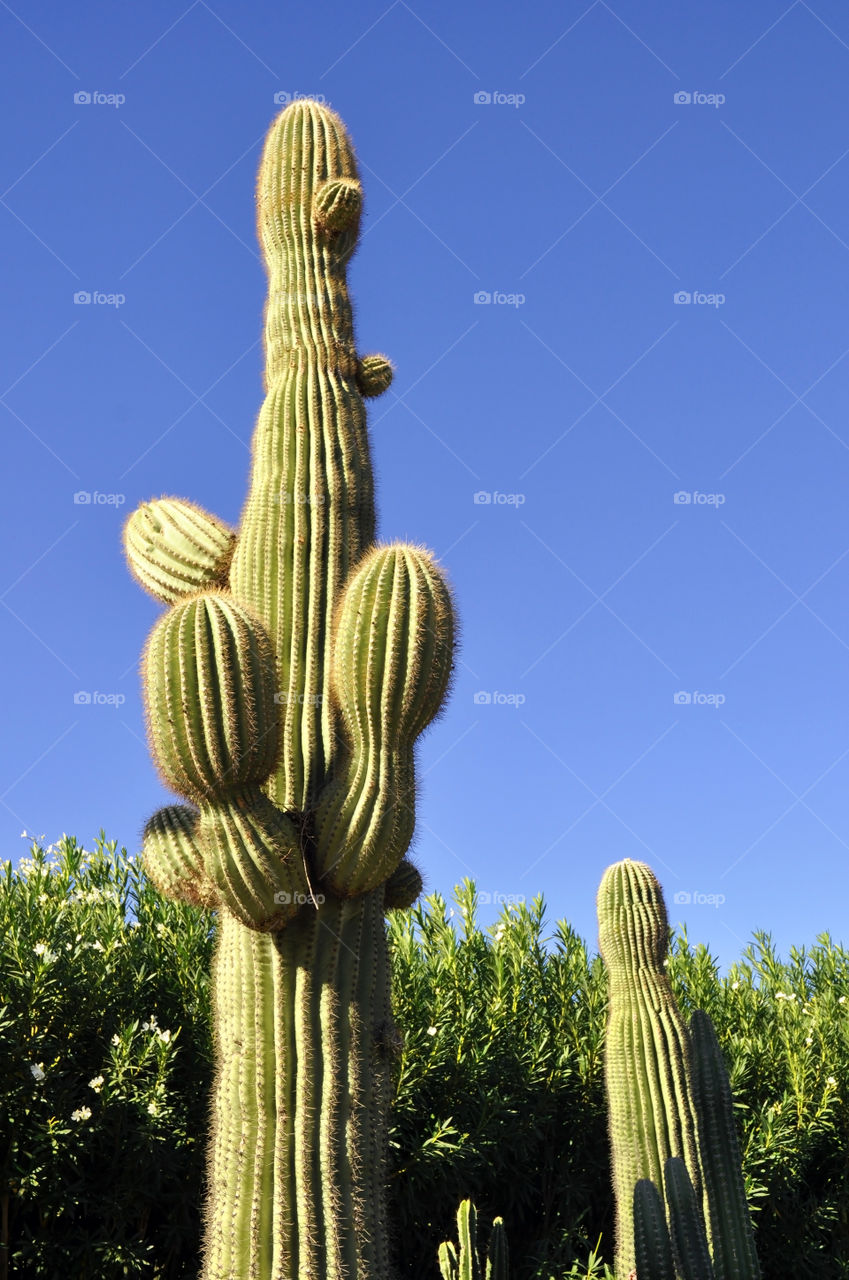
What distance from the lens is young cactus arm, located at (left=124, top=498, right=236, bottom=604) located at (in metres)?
4.83

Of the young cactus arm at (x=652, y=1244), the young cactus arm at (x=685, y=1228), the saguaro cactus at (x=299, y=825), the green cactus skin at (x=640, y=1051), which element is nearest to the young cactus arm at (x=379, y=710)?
the saguaro cactus at (x=299, y=825)

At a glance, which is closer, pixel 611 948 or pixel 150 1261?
pixel 611 948

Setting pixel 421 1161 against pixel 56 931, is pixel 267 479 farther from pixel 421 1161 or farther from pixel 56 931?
pixel 421 1161

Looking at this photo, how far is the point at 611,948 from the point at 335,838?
3183 mm

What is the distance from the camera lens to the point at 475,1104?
29.6 ft

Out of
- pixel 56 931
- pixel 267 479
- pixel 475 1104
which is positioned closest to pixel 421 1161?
pixel 475 1104

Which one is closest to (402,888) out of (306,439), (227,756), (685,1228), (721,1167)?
(227,756)

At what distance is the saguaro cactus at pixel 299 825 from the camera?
12.0 feet

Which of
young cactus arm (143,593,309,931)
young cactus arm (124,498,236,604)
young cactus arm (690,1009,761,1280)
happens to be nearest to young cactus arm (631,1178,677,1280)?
young cactus arm (690,1009,761,1280)

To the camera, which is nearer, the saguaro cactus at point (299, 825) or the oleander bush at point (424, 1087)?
the saguaro cactus at point (299, 825)

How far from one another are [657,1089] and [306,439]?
403cm

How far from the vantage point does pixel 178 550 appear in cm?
487

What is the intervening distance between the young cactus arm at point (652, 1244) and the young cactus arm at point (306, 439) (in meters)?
2.50

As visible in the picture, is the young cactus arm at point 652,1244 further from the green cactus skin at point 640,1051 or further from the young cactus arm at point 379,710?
the young cactus arm at point 379,710
